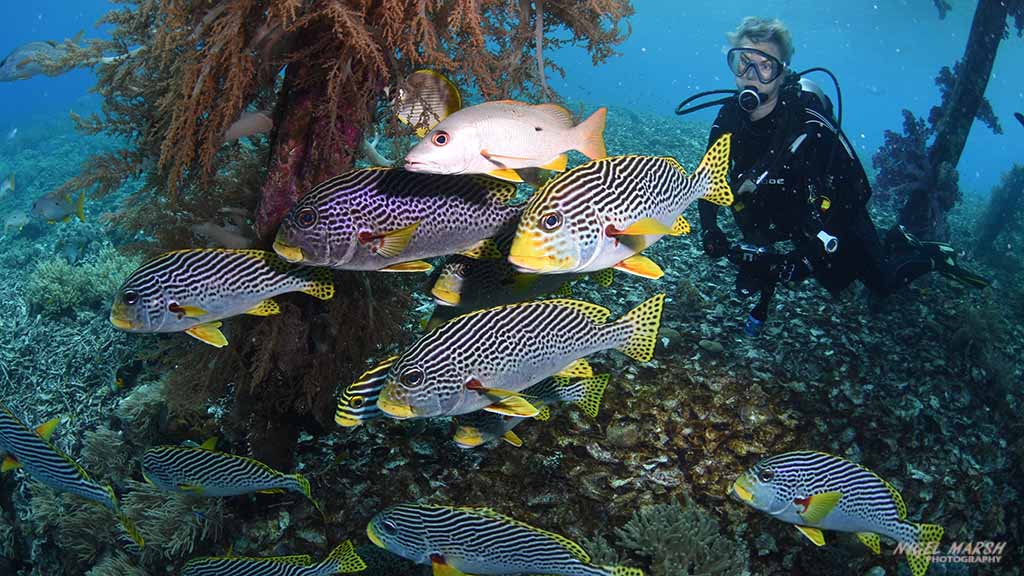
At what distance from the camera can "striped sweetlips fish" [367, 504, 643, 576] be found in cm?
279

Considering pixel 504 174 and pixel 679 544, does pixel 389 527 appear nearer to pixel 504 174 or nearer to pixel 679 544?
pixel 504 174

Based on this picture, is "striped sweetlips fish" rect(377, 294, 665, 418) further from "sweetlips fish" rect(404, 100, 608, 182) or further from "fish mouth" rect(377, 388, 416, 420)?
"sweetlips fish" rect(404, 100, 608, 182)

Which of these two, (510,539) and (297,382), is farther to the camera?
(297,382)

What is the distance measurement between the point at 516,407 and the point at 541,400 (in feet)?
3.88

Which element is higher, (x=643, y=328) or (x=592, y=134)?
(x=592, y=134)

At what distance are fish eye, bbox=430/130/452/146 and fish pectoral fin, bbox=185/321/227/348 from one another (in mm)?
1475

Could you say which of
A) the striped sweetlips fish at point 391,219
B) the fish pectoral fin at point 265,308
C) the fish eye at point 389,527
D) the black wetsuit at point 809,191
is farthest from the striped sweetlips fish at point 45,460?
the black wetsuit at point 809,191

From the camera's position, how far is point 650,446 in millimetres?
4621

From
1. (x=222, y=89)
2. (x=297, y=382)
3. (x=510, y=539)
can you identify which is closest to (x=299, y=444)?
(x=297, y=382)

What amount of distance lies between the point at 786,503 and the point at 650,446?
1538mm

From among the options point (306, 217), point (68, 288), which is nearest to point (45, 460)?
point (306, 217)

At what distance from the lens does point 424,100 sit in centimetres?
305

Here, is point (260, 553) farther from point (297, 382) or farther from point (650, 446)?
point (650, 446)

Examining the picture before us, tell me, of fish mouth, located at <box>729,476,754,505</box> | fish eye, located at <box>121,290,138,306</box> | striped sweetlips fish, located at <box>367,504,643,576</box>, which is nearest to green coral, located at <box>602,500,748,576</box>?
fish mouth, located at <box>729,476,754,505</box>
